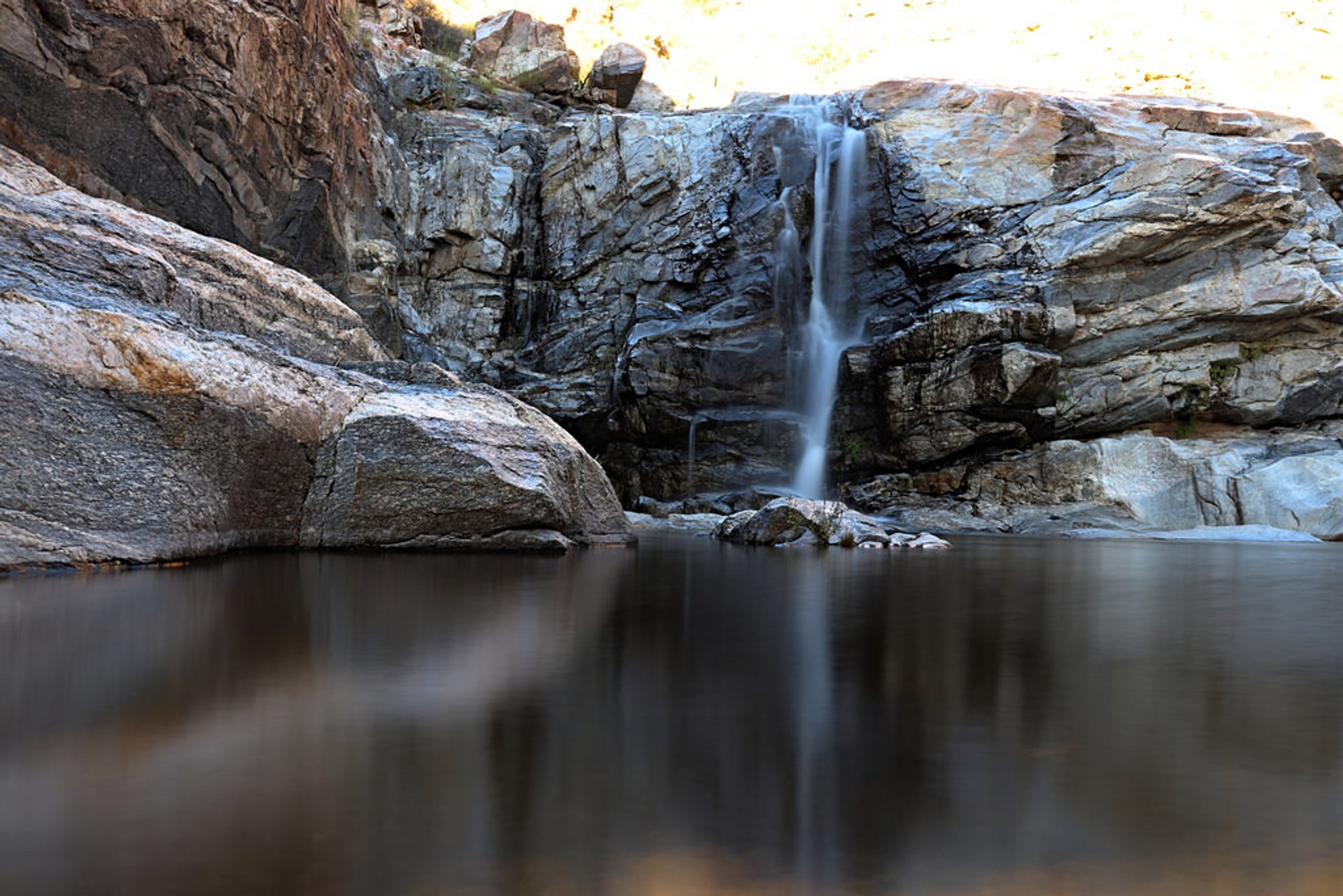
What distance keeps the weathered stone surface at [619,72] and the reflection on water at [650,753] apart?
21937 mm

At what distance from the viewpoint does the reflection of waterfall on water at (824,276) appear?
52.7 ft

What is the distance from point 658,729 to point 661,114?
796 inches

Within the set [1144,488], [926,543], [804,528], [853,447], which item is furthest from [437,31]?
[926,543]

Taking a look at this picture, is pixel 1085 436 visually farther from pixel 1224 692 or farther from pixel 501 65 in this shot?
pixel 501 65

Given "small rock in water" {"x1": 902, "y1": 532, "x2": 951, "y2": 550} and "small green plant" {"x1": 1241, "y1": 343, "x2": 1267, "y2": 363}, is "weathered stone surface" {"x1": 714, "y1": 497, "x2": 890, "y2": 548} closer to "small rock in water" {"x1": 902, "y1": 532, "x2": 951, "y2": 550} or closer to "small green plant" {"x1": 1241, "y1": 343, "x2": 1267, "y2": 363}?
"small rock in water" {"x1": 902, "y1": 532, "x2": 951, "y2": 550}

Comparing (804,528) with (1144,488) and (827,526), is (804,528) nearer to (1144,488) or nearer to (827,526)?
(827,526)

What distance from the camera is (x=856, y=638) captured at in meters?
2.71

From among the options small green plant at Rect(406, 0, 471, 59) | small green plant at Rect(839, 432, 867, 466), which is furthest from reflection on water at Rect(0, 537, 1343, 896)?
small green plant at Rect(406, 0, 471, 59)

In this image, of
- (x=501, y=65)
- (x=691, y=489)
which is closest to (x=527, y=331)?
(x=691, y=489)

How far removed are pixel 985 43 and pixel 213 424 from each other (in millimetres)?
25463

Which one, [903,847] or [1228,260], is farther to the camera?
[1228,260]

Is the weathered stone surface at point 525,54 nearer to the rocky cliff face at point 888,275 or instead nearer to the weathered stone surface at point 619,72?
the weathered stone surface at point 619,72

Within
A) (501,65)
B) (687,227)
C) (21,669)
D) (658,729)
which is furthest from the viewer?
(501,65)

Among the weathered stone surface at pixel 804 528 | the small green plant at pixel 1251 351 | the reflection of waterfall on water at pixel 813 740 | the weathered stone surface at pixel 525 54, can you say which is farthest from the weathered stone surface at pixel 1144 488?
the weathered stone surface at pixel 525 54
